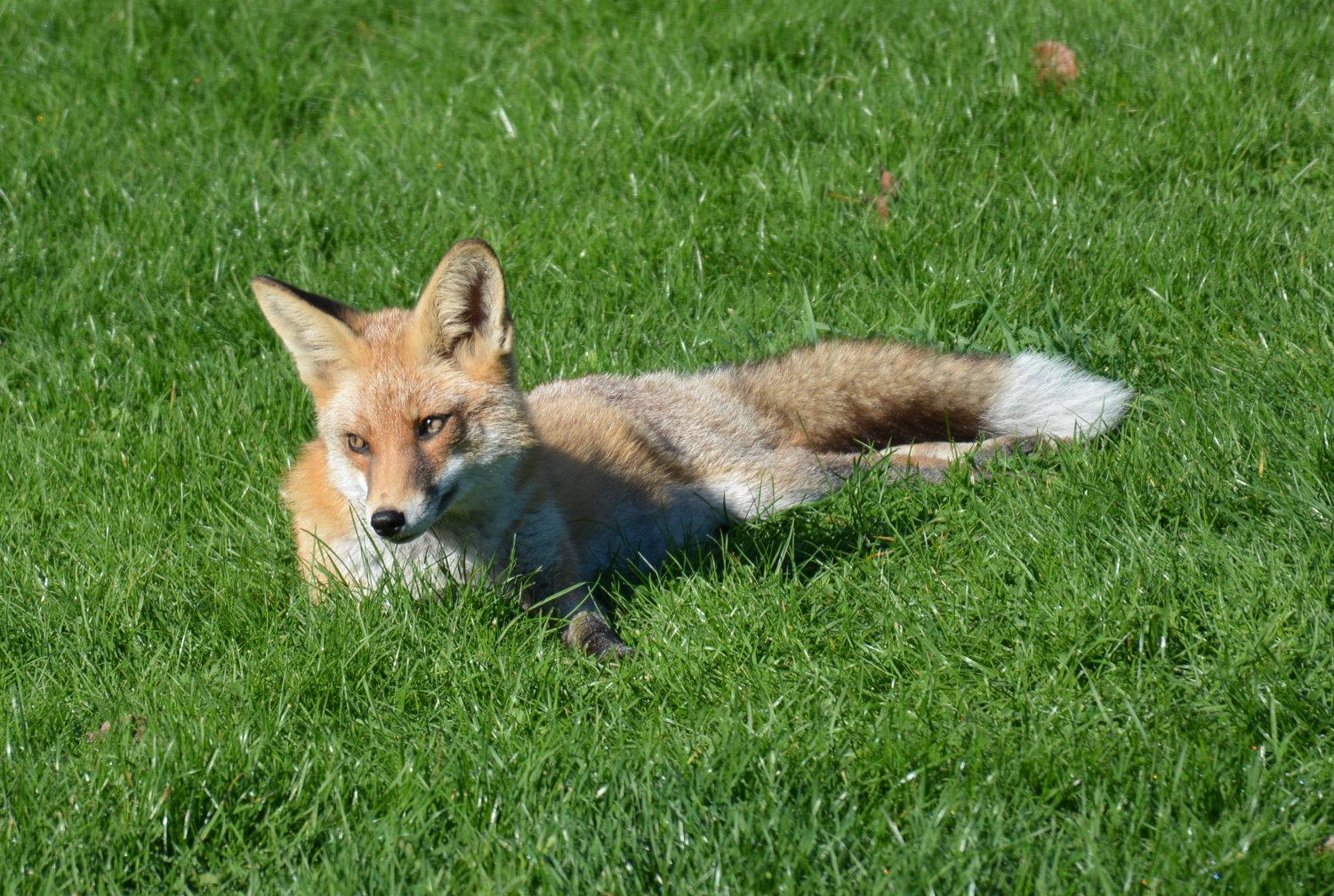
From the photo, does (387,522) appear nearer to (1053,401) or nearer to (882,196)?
(1053,401)

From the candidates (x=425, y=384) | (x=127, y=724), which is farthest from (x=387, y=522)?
(x=127, y=724)

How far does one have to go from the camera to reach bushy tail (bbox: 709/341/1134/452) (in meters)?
4.49

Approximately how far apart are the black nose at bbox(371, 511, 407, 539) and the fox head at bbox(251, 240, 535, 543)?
0.09 m

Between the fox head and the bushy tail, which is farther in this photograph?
the bushy tail

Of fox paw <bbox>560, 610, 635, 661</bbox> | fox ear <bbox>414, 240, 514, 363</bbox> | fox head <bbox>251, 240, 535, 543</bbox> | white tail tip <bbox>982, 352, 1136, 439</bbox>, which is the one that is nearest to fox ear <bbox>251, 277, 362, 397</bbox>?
fox head <bbox>251, 240, 535, 543</bbox>

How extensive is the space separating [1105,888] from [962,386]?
8.38 ft

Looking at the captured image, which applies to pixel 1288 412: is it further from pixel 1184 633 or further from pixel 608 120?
pixel 608 120

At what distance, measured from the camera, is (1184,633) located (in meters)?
3.19

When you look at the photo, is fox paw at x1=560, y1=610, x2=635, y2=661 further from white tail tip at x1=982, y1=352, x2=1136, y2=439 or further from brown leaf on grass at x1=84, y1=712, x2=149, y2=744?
white tail tip at x1=982, y1=352, x2=1136, y2=439

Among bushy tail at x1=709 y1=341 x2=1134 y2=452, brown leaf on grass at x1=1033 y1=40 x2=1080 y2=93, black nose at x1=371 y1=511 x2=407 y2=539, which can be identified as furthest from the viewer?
brown leaf on grass at x1=1033 y1=40 x2=1080 y2=93

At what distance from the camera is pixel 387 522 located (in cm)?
333

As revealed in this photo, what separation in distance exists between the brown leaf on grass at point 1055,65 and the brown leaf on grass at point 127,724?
5029 millimetres

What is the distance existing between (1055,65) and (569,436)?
11.2ft

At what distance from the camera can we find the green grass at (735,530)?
8.81 ft
